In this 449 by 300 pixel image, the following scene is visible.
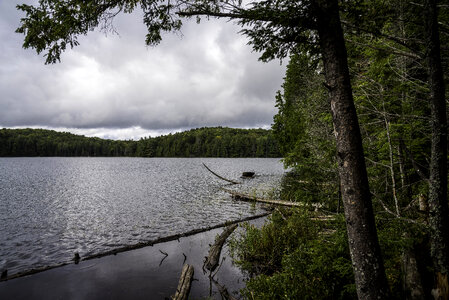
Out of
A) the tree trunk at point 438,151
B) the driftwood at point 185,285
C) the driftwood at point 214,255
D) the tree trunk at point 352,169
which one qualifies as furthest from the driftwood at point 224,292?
the tree trunk at point 438,151

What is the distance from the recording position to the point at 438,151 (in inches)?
133

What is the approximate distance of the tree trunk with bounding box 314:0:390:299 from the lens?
132 inches

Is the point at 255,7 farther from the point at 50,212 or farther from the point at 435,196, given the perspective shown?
the point at 50,212

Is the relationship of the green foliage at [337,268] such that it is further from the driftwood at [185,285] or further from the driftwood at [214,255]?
the driftwood at [214,255]

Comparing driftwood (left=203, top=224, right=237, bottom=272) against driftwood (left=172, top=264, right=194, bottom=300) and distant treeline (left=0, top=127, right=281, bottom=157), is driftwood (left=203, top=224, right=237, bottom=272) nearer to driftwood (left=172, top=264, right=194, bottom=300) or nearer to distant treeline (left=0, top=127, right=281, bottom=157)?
driftwood (left=172, top=264, right=194, bottom=300)

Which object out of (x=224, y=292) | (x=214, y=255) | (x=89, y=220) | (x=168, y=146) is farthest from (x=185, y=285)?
(x=168, y=146)

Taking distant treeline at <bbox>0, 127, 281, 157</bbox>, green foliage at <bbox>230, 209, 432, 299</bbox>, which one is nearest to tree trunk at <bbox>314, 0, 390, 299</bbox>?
green foliage at <bbox>230, 209, 432, 299</bbox>

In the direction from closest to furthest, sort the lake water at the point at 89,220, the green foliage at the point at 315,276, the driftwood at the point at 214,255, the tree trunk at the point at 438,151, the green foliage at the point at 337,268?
the tree trunk at the point at 438,151
the green foliage at the point at 337,268
the green foliage at the point at 315,276
the driftwood at the point at 214,255
the lake water at the point at 89,220

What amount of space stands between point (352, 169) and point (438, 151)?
49.9 inches

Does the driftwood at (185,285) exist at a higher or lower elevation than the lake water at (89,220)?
higher

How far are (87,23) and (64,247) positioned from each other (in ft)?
38.5

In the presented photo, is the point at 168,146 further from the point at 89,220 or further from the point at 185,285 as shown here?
the point at 185,285

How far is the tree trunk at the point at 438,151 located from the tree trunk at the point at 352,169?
2.90ft

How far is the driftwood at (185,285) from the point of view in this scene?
681cm
